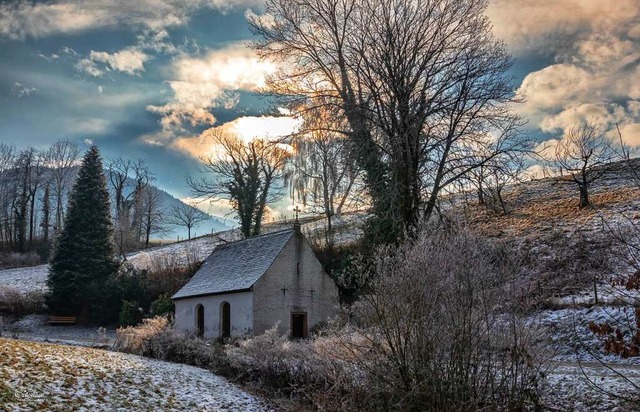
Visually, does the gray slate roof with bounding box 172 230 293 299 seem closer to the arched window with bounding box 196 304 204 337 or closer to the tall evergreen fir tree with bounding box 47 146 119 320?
the arched window with bounding box 196 304 204 337

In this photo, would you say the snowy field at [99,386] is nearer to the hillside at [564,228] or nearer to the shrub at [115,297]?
the hillside at [564,228]

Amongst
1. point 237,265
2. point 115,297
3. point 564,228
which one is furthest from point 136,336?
point 564,228

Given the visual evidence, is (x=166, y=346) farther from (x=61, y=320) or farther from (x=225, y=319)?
(x=61, y=320)

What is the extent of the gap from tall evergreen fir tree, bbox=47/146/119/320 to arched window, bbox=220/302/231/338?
14297 millimetres

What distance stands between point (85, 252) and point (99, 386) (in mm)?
28569

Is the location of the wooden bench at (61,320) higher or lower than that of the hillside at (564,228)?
lower

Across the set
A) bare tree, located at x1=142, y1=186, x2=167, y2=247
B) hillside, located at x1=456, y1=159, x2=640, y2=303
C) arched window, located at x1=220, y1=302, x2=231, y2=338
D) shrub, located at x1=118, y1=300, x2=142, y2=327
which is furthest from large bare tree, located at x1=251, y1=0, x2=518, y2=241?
bare tree, located at x1=142, y1=186, x2=167, y2=247

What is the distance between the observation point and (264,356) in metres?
13.8

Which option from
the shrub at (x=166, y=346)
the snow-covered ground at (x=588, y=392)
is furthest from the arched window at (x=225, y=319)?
the snow-covered ground at (x=588, y=392)

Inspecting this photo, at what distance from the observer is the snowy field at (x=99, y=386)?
9070mm

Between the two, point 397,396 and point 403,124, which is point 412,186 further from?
point 397,396

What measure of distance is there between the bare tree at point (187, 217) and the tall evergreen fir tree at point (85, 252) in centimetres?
2240

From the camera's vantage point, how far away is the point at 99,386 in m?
10.6

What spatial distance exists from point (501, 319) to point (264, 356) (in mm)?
6904
